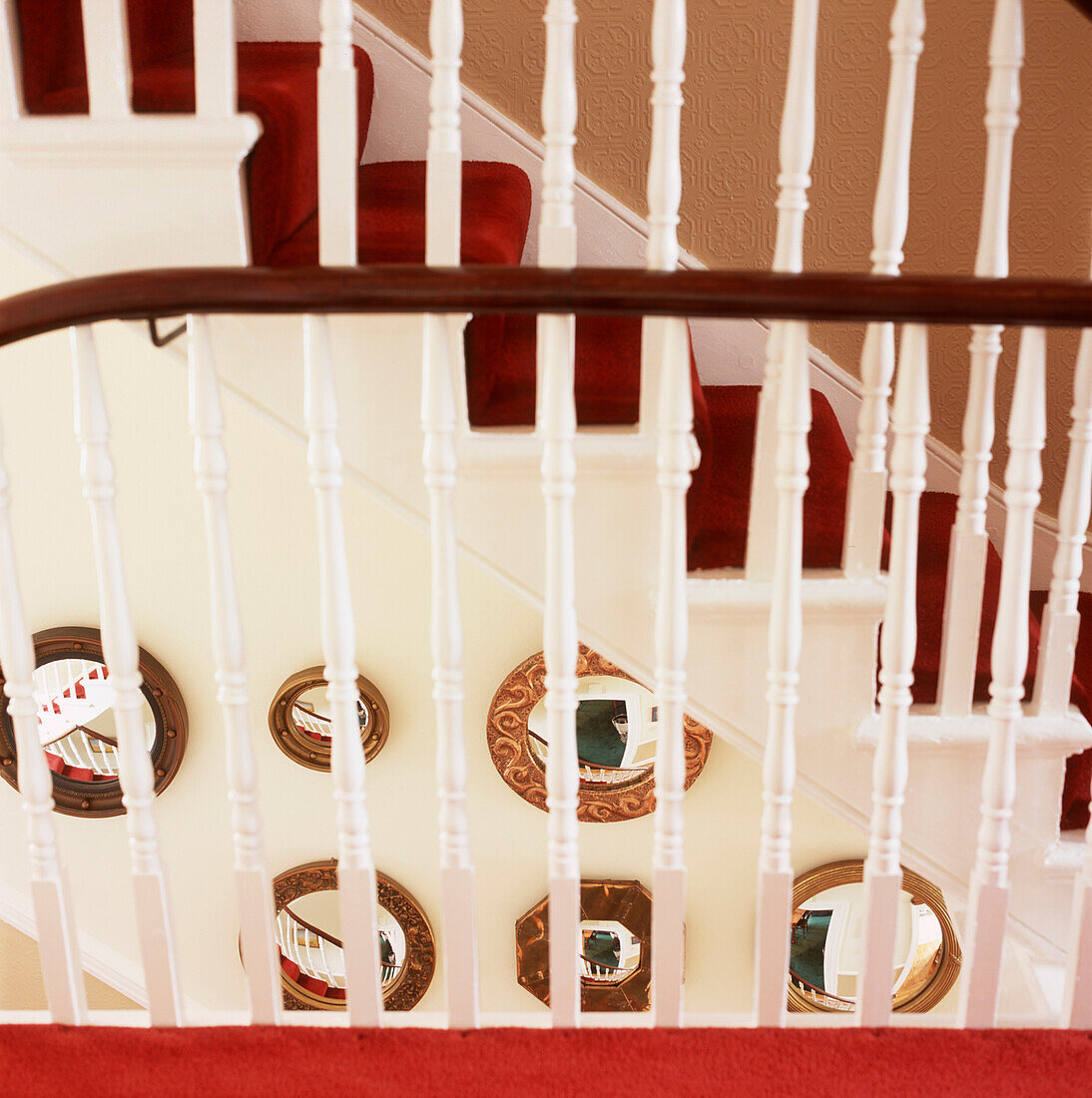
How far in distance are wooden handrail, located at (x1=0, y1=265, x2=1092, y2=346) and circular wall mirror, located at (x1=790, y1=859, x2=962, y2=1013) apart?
7.41ft

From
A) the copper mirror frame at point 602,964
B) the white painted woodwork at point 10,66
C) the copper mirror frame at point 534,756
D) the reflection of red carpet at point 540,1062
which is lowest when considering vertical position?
the copper mirror frame at point 602,964

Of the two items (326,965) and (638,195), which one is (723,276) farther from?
(326,965)

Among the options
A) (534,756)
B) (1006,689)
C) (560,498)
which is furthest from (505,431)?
(534,756)

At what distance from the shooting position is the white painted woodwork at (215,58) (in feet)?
3.84

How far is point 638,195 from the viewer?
7.77ft

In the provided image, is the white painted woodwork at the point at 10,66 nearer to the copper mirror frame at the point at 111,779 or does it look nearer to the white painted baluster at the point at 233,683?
the white painted baluster at the point at 233,683

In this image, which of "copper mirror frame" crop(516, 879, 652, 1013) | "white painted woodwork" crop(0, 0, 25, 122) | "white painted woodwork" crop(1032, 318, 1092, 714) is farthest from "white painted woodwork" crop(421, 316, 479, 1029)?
"copper mirror frame" crop(516, 879, 652, 1013)

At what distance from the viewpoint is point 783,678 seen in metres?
1.23

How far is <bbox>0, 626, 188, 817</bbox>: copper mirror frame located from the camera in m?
2.92

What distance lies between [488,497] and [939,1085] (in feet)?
2.92

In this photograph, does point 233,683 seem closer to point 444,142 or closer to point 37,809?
→ point 37,809

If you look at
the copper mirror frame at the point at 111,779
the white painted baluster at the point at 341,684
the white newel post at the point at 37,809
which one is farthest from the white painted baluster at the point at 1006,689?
the copper mirror frame at the point at 111,779

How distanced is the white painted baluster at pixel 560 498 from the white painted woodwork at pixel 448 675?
11 centimetres

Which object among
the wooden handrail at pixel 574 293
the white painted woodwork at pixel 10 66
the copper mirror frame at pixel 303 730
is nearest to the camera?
the wooden handrail at pixel 574 293
